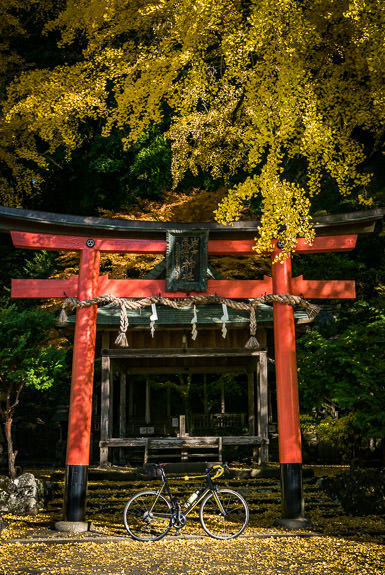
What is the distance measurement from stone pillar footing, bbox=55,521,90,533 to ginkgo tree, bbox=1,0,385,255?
510 cm

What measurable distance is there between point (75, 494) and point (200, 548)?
2227 mm

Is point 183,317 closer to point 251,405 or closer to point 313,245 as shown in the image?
point 251,405

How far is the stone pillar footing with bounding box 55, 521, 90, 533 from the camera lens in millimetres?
7469

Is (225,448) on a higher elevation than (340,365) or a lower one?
lower

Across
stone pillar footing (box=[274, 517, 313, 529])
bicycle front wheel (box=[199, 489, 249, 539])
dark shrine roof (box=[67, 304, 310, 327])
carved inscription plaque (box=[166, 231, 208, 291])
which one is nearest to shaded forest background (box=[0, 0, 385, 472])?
dark shrine roof (box=[67, 304, 310, 327])

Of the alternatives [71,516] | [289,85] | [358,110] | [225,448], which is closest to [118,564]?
[71,516]

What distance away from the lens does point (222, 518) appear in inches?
333

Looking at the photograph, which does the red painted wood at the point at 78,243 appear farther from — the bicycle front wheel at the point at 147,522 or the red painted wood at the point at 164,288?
the bicycle front wheel at the point at 147,522

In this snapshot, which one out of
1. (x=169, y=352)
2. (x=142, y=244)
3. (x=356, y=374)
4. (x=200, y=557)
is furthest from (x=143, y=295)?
(x=169, y=352)

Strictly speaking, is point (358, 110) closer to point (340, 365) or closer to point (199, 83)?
point (199, 83)

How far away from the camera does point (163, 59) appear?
884 centimetres

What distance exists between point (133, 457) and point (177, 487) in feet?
19.5

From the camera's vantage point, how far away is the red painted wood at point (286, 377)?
7919 mm

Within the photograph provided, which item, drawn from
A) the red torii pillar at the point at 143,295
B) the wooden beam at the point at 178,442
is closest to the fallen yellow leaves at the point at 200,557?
the red torii pillar at the point at 143,295
